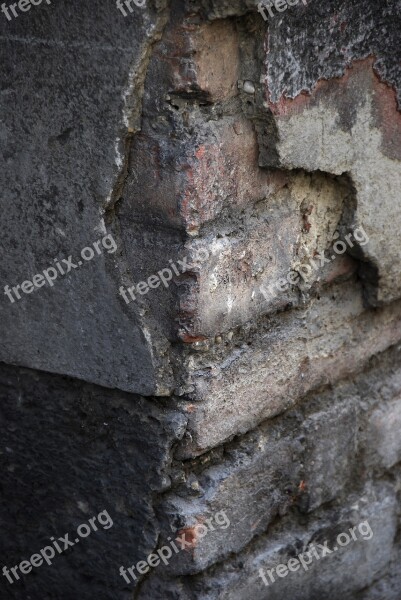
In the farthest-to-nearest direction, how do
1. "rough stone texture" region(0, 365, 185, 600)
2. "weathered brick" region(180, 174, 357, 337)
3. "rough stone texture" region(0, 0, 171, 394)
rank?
"rough stone texture" region(0, 365, 185, 600)
"weathered brick" region(180, 174, 357, 337)
"rough stone texture" region(0, 0, 171, 394)

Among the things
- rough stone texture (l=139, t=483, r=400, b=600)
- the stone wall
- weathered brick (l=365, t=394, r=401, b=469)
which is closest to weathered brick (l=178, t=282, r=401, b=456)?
the stone wall

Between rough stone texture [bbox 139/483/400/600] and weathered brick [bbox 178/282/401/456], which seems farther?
rough stone texture [bbox 139/483/400/600]

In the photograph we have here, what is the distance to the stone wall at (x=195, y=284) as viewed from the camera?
173cm

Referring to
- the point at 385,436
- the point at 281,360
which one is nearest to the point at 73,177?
the point at 281,360

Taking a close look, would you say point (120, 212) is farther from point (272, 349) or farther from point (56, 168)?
point (272, 349)

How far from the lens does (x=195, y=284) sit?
1795 mm

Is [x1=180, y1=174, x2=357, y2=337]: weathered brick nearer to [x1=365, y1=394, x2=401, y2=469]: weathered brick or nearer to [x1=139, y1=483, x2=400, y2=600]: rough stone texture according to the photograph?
[x1=365, y1=394, x2=401, y2=469]: weathered brick

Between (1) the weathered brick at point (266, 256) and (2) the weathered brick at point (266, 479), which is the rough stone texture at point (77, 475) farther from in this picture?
(1) the weathered brick at point (266, 256)

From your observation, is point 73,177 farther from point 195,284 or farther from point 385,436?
point 385,436

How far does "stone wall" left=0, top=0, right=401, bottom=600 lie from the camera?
173cm

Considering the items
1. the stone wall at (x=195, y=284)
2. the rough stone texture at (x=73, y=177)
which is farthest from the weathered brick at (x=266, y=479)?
the rough stone texture at (x=73, y=177)

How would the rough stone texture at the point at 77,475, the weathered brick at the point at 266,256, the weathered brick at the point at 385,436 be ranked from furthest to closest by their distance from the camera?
the weathered brick at the point at 385,436
the rough stone texture at the point at 77,475
the weathered brick at the point at 266,256

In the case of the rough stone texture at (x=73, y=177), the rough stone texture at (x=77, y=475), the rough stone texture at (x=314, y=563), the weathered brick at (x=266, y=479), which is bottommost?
the rough stone texture at (x=314, y=563)

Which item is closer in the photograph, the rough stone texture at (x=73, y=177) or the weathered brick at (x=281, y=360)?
the rough stone texture at (x=73, y=177)
